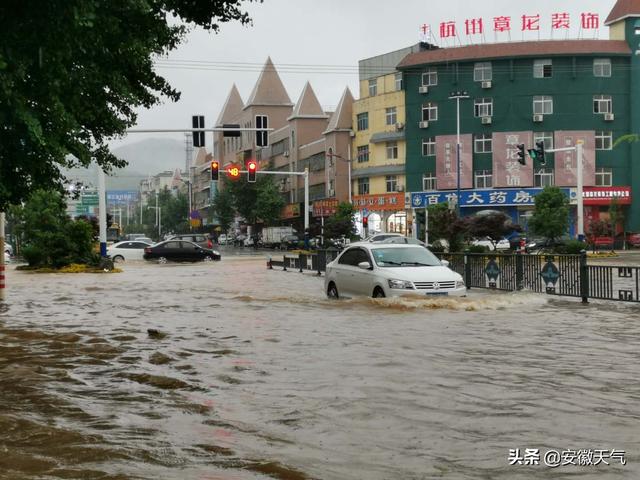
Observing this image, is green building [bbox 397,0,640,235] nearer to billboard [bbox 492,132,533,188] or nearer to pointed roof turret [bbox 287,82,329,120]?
billboard [bbox 492,132,533,188]

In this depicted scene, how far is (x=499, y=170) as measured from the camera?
63375 millimetres

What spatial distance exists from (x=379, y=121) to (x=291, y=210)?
20138 mm

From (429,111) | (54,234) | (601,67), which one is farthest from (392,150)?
(54,234)

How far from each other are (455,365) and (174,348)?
4136 millimetres

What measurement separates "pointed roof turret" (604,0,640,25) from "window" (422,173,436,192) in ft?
56.7

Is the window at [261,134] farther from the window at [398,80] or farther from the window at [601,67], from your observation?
the window at [398,80]

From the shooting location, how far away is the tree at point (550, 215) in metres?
50.4

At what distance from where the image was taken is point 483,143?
6444cm

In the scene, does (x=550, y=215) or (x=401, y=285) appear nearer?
(x=401, y=285)

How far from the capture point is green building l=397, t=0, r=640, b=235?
61.8 metres

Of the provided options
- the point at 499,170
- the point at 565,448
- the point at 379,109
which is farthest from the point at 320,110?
the point at 565,448

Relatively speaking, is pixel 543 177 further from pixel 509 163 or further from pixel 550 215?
pixel 550 215

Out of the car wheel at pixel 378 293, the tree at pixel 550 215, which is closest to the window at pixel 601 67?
the tree at pixel 550 215

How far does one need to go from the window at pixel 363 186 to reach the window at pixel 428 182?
7.05m
